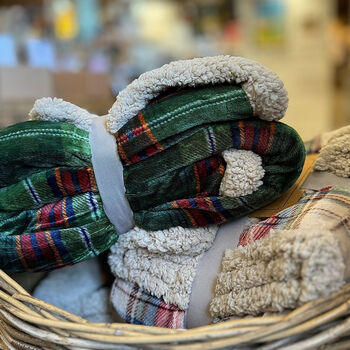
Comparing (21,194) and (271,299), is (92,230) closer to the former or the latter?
(21,194)

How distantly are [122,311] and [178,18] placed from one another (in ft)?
8.52

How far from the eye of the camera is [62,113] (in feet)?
1.45

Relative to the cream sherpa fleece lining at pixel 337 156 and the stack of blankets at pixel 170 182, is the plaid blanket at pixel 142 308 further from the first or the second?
the cream sherpa fleece lining at pixel 337 156

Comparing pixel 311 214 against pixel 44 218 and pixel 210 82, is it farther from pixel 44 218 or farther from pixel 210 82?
pixel 44 218

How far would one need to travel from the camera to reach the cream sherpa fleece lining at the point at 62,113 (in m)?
0.44

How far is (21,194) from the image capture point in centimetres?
43

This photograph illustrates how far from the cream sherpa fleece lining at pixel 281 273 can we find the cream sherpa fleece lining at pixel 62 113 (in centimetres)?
21

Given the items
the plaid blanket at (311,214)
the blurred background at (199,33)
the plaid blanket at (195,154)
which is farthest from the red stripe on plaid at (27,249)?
the blurred background at (199,33)

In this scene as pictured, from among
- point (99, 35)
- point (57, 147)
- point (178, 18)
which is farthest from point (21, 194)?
point (178, 18)

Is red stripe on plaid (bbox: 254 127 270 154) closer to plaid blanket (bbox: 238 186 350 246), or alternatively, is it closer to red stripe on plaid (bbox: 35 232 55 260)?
plaid blanket (bbox: 238 186 350 246)

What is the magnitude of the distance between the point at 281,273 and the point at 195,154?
0.48 ft

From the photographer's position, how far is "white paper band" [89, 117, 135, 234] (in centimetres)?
43

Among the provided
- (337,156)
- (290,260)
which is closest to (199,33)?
(337,156)

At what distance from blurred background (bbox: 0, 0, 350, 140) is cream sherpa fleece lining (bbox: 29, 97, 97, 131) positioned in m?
1.49
